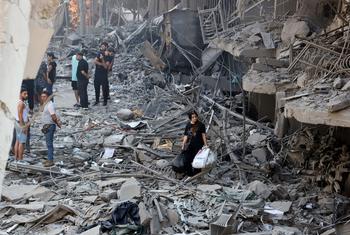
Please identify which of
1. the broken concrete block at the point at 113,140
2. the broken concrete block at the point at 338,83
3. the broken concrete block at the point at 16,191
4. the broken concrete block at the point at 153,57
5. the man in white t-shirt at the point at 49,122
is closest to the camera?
the broken concrete block at the point at 338,83

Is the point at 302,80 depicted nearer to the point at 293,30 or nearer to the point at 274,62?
the point at 274,62

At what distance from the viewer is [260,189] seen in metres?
9.16

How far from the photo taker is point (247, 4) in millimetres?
17109

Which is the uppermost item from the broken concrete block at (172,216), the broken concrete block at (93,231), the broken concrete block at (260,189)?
the broken concrete block at (93,231)

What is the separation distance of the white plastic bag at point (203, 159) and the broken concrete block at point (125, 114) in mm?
5500

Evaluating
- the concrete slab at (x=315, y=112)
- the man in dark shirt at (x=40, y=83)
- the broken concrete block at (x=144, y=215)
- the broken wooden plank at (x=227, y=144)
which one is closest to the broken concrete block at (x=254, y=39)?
the broken wooden plank at (x=227, y=144)

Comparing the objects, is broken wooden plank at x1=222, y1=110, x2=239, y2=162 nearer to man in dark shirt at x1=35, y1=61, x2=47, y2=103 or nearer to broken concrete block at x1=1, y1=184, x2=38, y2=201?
broken concrete block at x1=1, y1=184, x2=38, y2=201

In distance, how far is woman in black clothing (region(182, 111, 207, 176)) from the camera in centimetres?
991

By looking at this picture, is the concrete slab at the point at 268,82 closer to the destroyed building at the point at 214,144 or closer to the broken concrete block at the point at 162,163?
the destroyed building at the point at 214,144

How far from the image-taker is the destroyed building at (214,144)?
25.0 feet

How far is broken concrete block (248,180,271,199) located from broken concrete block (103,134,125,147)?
4.23 meters

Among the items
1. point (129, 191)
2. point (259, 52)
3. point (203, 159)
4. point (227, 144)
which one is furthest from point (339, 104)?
point (259, 52)

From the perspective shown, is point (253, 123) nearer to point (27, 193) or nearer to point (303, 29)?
point (303, 29)

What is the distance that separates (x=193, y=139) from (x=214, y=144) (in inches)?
75.9
